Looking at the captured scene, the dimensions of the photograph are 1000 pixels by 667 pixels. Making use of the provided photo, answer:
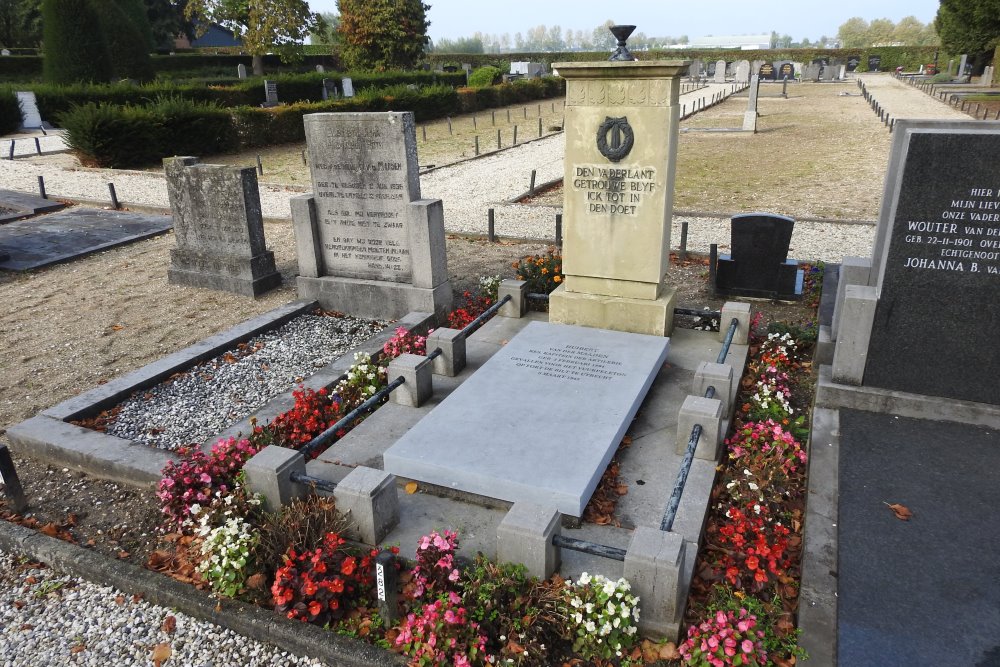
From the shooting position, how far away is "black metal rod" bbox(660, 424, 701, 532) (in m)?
3.79

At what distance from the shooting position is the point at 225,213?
8836 millimetres

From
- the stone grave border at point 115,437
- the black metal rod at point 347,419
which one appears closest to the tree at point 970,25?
the black metal rod at point 347,419

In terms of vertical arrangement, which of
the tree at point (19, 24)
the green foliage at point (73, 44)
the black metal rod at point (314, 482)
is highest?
the tree at point (19, 24)

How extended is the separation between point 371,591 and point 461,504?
35.3 inches

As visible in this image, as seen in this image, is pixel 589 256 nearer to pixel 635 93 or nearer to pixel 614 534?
pixel 635 93

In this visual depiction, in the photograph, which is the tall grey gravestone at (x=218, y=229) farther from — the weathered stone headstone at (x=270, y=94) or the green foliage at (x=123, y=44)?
the green foliage at (x=123, y=44)

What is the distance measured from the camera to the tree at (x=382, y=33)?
40.4 m

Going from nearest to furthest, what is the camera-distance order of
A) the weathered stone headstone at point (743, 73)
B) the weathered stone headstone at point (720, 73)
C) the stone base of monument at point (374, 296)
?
the stone base of monument at point (374, 296), the weathered stone headstone at point (743, 73), the weathered stone headstone at point (720, 73)

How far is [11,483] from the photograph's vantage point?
459 centimetres

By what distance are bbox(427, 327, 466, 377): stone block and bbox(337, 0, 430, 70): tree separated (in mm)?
39013

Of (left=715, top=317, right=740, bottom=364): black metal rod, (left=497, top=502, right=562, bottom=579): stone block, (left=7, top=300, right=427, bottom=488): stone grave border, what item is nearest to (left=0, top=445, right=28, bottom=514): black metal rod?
(left=7, top=300, right=427, bottom=488): stone grave border

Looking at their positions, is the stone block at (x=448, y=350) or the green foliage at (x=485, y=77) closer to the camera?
the stone block at (x=448, y=350)

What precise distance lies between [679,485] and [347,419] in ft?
7.73

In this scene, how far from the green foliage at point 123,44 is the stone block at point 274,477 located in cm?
3172
